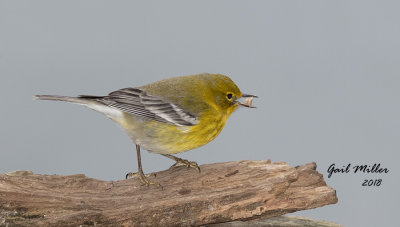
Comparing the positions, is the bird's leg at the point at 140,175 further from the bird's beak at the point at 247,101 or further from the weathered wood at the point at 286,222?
the bird's beak at the point at 247,101

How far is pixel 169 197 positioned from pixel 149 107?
1.28m

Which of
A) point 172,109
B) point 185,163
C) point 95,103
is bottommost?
point 185,163

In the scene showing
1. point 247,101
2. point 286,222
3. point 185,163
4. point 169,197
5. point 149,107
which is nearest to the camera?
point 169,197

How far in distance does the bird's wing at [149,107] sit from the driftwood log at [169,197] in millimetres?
865

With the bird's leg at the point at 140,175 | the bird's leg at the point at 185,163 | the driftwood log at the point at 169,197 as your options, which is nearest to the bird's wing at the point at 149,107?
the bird's leg at the point at 140,175

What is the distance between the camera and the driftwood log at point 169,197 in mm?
6523

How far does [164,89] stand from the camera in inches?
296

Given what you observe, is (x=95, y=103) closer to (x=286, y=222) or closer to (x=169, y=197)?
(x=169, y=197)

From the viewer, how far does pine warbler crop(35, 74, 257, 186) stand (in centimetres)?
720

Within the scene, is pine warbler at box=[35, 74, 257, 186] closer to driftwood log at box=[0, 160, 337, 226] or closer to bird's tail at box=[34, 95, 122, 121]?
bird's tail at box=[34, 95, 122, 121]

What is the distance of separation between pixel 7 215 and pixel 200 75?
10.6 ft

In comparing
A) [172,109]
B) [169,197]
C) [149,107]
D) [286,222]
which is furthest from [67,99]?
[286,222]

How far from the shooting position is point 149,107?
731 cm

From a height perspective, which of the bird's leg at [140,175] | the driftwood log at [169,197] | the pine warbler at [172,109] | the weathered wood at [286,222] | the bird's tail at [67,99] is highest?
the bird's tail at [67,99]
